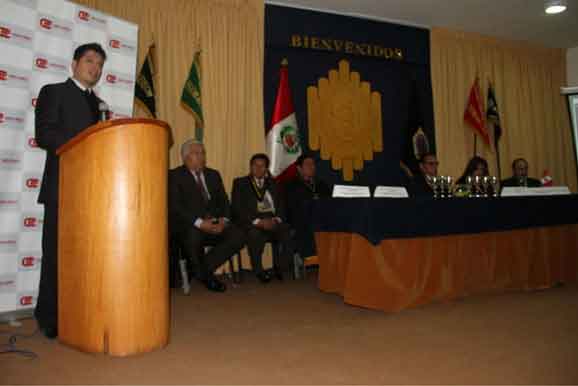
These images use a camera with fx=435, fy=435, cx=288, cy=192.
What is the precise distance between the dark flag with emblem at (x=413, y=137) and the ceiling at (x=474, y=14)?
93 cm

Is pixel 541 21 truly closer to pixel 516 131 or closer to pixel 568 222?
pixel 516 131

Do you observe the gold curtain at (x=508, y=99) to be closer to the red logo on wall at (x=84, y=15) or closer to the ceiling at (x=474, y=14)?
the ceiling at (x=474, y=14)

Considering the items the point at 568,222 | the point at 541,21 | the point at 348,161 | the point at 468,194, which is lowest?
the point at 568,222

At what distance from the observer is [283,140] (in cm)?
495

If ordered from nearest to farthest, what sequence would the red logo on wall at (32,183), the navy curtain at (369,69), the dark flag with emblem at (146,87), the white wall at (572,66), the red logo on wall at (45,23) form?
the red logo on wall at (32,183), the red logo on wall at (45,23), the dark flag with emblem at (146,87), the navy curtain at (369,69), the white wall at (572,66)

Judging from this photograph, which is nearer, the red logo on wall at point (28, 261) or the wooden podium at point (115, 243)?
the wooden podium at point (115, 243)

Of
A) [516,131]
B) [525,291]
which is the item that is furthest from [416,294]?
[516,131]

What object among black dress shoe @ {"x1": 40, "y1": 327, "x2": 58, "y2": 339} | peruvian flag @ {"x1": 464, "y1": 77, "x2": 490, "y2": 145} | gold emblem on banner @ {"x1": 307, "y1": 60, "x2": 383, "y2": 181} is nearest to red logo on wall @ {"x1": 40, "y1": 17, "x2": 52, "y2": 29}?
black dress shoe @ {"x1": 40, "y1": 327, "x2": 58, "y2": 339}

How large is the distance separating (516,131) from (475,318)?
515 cm

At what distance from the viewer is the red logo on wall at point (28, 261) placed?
9.05ft

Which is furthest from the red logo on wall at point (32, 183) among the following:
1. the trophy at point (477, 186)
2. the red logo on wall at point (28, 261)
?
the trophy at point (477, 186)

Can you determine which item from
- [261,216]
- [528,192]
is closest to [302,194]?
[261,216]

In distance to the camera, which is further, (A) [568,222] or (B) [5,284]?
(A) [568,222]

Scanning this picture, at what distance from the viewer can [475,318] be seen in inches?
99.3
